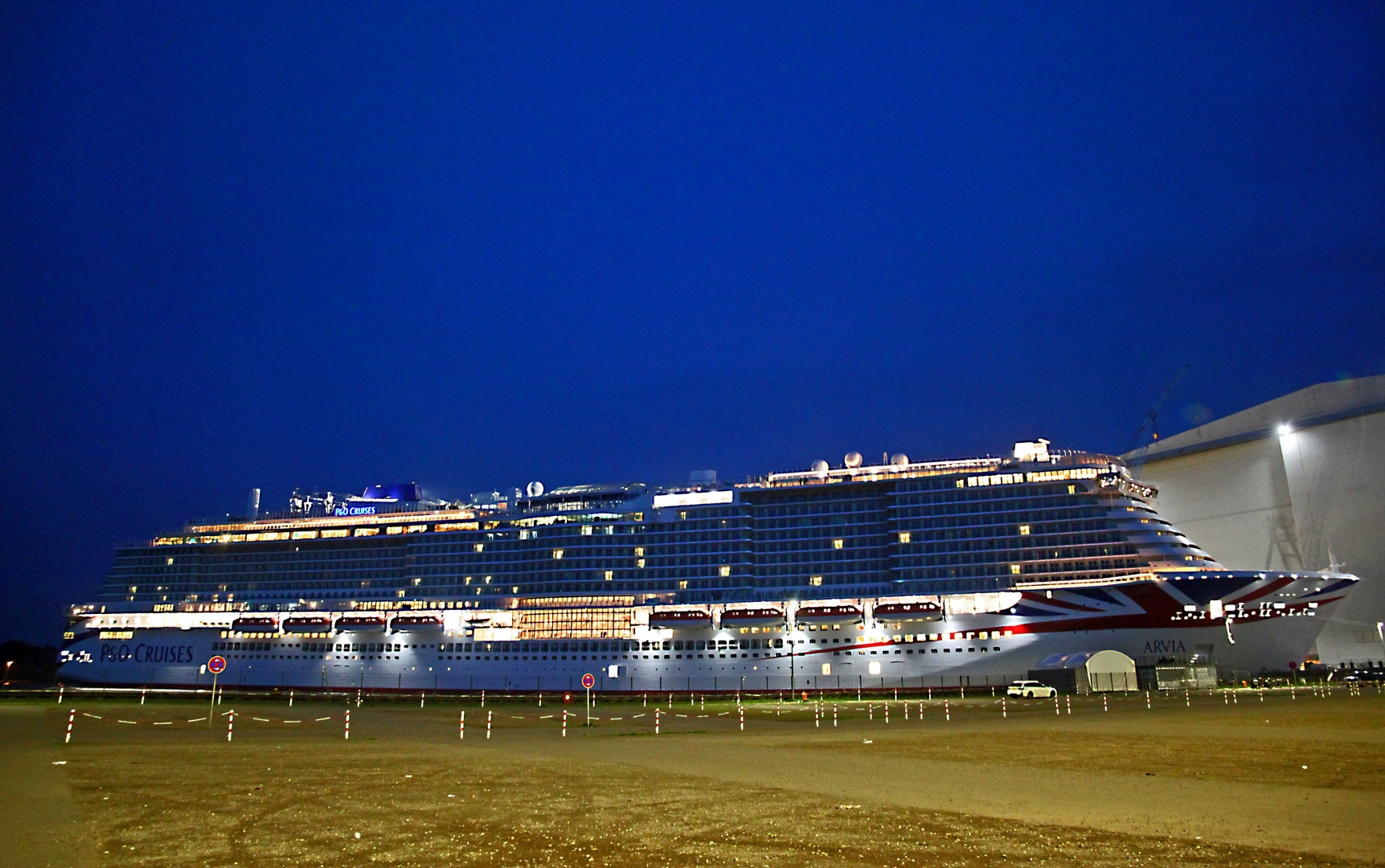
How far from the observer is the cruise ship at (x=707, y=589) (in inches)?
2078

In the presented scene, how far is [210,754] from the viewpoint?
65.2 feet

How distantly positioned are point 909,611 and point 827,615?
5.70 metres

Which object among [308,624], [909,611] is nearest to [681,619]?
[909,611]

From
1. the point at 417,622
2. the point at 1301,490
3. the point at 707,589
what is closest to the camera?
the point at 707,589

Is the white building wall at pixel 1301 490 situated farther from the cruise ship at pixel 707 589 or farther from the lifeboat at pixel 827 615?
the lifeboat at pixel 827 615

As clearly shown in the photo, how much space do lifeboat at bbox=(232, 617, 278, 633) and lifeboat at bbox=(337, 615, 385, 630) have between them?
23.6ft

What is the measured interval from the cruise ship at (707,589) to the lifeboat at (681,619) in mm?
183

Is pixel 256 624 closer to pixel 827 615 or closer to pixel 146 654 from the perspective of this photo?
pixel 146 654

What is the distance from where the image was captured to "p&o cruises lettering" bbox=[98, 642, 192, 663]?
78500 mm

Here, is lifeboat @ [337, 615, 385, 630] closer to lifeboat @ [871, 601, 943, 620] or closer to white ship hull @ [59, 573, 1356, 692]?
white ship hull @ [59, 573, 1356, 692]

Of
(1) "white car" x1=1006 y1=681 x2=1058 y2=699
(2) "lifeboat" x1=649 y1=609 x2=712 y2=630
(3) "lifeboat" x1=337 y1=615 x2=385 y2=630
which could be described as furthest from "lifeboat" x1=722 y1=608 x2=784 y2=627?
(3) "lifeboat" x1=337 y1=615 x2=385 y2=630

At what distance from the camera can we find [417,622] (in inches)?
2761

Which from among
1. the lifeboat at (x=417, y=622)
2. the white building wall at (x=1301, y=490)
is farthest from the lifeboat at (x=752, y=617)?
the white building wall at (x=1301, y=490)

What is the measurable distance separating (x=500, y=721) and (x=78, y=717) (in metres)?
16.8
